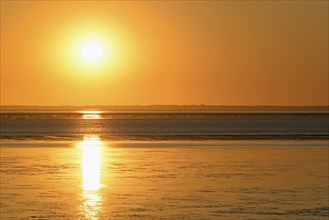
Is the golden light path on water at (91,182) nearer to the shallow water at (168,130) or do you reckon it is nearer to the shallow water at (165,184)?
the shallow water at (165,184)

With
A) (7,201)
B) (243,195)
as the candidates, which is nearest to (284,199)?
(243,195)

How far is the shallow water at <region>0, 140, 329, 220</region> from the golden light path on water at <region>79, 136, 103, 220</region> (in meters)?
0.03

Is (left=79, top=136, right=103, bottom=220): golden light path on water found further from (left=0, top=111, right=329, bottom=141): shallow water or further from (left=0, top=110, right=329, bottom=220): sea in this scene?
(left=0, top=111, right=329, bottom=141): shallow water

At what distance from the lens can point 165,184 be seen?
90.8 ft

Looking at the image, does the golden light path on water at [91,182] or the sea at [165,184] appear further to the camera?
the golden light path on water at [91,182]

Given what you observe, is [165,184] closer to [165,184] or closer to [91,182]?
[165,184]

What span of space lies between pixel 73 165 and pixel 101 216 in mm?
14193

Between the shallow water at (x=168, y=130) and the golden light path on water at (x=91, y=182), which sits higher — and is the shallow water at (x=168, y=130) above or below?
above

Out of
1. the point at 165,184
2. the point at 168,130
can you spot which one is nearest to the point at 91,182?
the point at 165,184

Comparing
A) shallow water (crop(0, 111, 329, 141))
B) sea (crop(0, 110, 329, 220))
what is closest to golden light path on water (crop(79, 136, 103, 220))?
sea (crop(0, 110, 329, 220))

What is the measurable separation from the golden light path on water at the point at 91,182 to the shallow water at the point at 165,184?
28mm

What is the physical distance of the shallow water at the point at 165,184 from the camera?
22.0m

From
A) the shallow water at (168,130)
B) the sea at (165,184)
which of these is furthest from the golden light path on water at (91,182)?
the shallow water at (168,130)

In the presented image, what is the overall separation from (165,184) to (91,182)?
2743 mm
